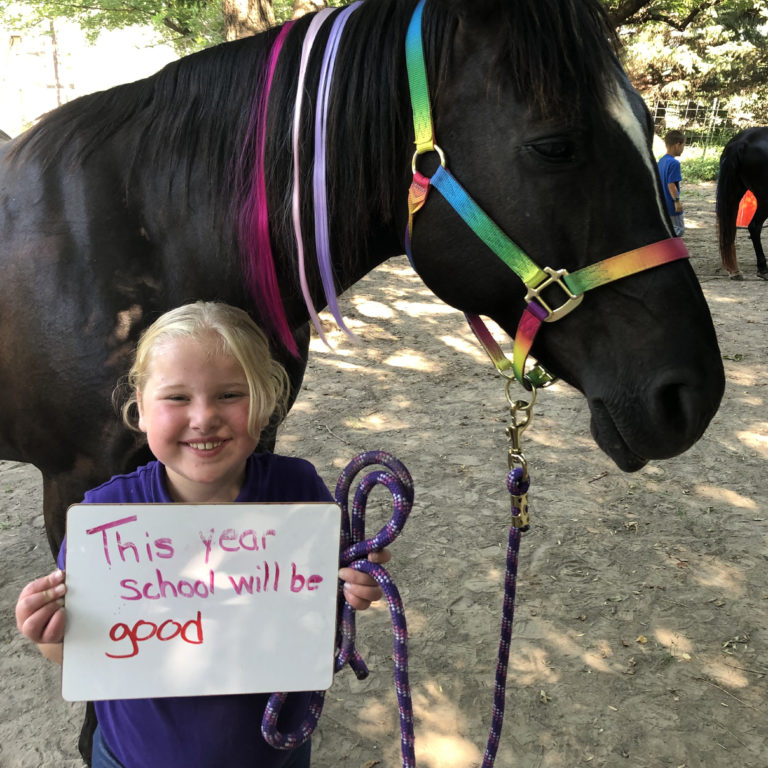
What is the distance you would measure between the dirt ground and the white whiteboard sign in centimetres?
129

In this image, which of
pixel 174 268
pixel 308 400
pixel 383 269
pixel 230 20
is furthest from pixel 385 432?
pixel 383 269

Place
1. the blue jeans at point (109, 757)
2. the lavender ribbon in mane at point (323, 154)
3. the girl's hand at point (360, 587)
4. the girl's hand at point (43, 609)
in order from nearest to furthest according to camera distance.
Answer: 1. the girl's hand at point (43, 609)
2. the girl's hand at point (360, 587)
3. the blue jeans at point (109, 757)
4. the lavender ribbon in mane at point (323, 154)

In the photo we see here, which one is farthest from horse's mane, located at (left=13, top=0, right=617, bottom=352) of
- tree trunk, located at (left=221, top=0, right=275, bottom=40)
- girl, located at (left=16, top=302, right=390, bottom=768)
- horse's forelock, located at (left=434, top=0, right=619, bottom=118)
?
tree trunk, located at (left=221, top=0, right=275, bottom=40)

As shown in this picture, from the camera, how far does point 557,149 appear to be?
1.26 m

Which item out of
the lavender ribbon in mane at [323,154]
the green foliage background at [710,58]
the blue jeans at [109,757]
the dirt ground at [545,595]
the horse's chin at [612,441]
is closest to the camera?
the blue jeans at [109,757]

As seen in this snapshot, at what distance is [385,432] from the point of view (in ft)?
14.1

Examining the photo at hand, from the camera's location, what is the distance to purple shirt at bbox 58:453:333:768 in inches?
43.9

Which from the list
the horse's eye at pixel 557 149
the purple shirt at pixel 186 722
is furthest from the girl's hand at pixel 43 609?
the horse's eye at pixel 557 149

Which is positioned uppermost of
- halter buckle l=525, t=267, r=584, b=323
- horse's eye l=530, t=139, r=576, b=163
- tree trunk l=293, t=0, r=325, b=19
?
tree trunk l=293, t=0, r=325, b=19

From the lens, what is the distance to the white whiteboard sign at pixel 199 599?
0.97 metres

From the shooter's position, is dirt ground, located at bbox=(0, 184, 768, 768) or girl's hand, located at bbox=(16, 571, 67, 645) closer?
girl's hand, located at bbox=(16, 571, 67, 645)

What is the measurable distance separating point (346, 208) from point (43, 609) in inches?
39.1

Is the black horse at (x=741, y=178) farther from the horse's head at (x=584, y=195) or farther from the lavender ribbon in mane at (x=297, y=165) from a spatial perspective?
the lavender ribbon in mane at (x=297, y=165)

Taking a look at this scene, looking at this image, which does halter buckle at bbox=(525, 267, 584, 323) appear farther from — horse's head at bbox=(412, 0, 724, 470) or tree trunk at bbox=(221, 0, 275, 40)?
tree trunk at bbox=(221, 0, 275, 40)
